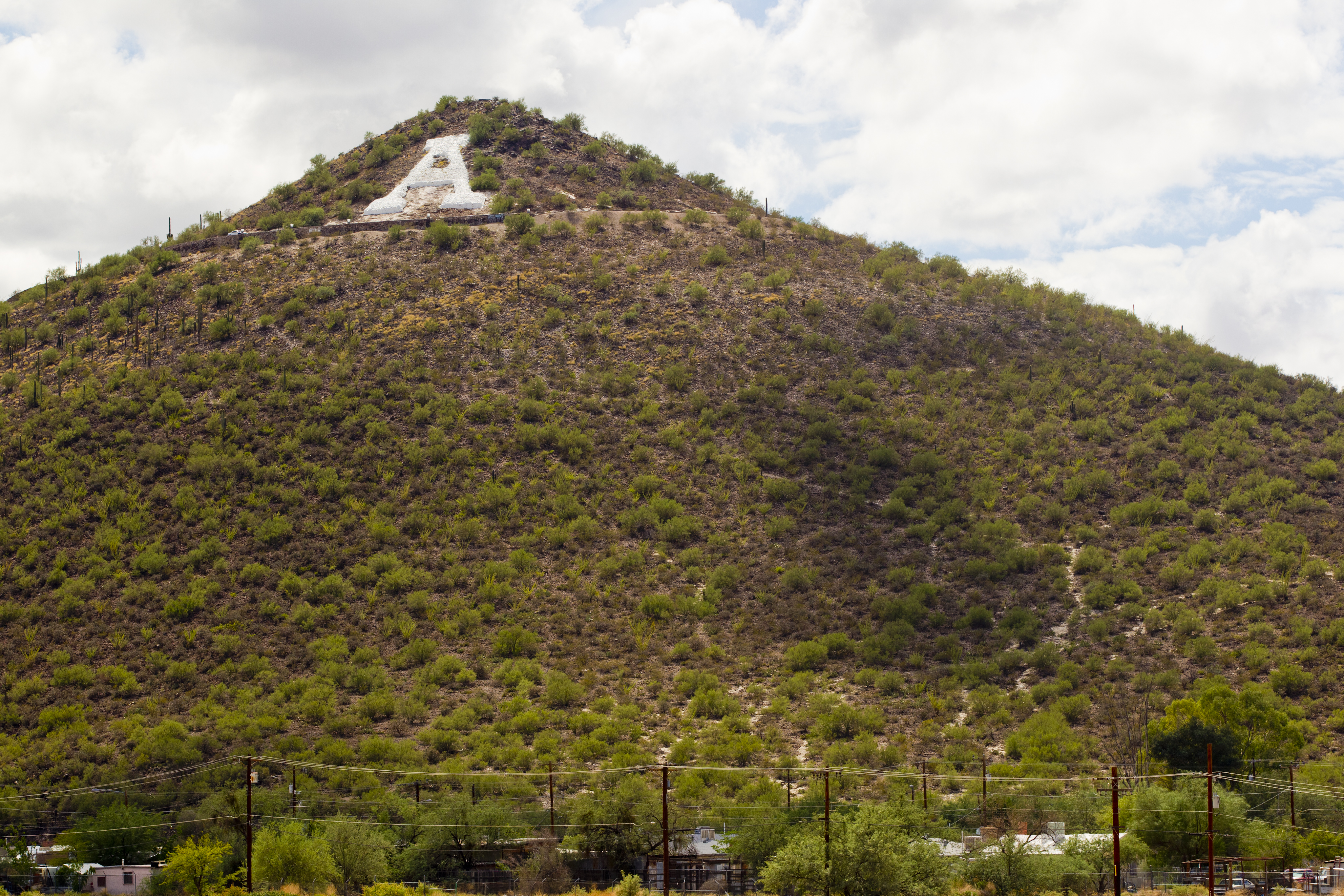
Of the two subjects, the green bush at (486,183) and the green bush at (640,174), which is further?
the green bush at (640,174)

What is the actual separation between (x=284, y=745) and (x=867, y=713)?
72.2 feet

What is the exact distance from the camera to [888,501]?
207 ft

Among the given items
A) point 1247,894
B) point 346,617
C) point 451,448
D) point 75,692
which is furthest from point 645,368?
point 1247,894

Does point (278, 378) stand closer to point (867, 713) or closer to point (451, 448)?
point (451, 448)

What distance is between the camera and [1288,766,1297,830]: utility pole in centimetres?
3797

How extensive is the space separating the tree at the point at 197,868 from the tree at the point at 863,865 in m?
16.0

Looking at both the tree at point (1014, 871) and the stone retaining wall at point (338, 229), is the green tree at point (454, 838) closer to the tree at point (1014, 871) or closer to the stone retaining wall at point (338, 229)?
the tree at point (1014, 871)

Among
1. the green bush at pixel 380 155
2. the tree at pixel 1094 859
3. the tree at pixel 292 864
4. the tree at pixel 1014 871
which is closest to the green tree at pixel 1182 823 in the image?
the tree at pixel 1094 859

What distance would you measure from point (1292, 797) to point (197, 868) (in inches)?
1272

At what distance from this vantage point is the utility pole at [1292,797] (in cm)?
3797

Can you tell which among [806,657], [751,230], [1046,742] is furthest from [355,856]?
[751,230]

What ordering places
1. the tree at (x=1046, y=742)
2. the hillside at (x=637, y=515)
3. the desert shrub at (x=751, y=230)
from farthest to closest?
1. the desert shrub at (x=751, y=230)
2. the hillside at (x=637, y=515)
3. the tree at (x=1046, y=742)

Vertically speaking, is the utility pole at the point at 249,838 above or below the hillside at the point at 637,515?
below

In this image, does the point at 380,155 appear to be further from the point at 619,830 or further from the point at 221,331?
the point at 619,830
